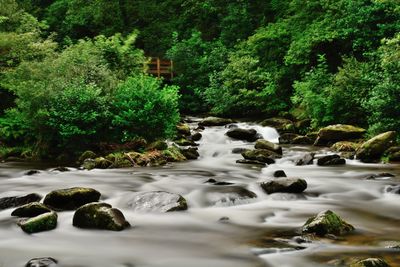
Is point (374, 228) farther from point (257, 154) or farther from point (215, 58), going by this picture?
point (215, 58)

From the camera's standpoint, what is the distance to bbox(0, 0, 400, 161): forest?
1630 centimetres

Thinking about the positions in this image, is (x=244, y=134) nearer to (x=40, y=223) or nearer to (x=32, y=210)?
(x=32, y=210)

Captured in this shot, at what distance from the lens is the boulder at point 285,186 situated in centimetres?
1005

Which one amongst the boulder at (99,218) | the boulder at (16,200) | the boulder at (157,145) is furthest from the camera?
the boulder at (157,145)

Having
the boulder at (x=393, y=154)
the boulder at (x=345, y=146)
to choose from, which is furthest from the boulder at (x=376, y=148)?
the boulder at (x=345, y=146)

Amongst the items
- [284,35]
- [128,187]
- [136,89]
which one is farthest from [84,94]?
[284,35]

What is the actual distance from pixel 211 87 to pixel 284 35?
5566 mm

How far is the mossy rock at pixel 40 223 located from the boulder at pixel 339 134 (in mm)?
13259

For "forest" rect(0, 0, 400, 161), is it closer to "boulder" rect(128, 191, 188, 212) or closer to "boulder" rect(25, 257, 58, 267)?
"boulder" rect(128, 191, 188, 212)

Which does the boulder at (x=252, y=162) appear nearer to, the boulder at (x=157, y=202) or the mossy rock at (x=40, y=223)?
the boulder at (x=157, y=202)

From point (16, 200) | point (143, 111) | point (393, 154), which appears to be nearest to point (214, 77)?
point (143, 111)

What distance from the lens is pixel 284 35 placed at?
2756 centimetres

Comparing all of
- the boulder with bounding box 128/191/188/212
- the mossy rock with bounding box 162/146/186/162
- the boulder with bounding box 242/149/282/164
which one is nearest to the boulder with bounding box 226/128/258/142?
the boulder with bounding box 242/149/282/164

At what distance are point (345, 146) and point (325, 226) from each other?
1077 centimetres
